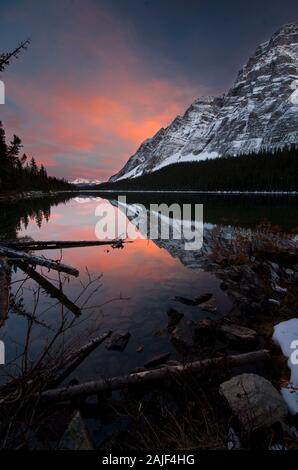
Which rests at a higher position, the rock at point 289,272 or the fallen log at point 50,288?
the rock at point 289,272

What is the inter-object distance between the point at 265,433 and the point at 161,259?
12879mm

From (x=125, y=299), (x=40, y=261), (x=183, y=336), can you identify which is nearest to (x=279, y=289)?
(x=183, y=336)

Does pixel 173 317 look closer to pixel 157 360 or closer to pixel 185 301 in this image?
pixel 185 301

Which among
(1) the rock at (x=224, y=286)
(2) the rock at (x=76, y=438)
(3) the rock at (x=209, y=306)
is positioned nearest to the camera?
(2) the rock at (x=76, y=438)

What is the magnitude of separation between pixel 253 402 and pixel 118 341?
3.93 m

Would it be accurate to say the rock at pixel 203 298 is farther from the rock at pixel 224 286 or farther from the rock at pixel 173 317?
the rock at pixel 173 317

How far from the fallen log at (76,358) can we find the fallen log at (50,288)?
60.5 inches

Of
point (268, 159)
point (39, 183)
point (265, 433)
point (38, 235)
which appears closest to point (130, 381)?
point (265, 433)

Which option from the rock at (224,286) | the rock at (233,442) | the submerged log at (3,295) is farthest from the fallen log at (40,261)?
the rock at (233,442)

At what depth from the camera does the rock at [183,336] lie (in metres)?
7.15

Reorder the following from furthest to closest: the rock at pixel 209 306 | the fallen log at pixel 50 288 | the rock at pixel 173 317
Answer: the rock at pixel 209 306, the fallen log at pixel 50 288, the rock at pixel 173 317

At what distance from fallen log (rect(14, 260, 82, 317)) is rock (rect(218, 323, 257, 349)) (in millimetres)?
4410
